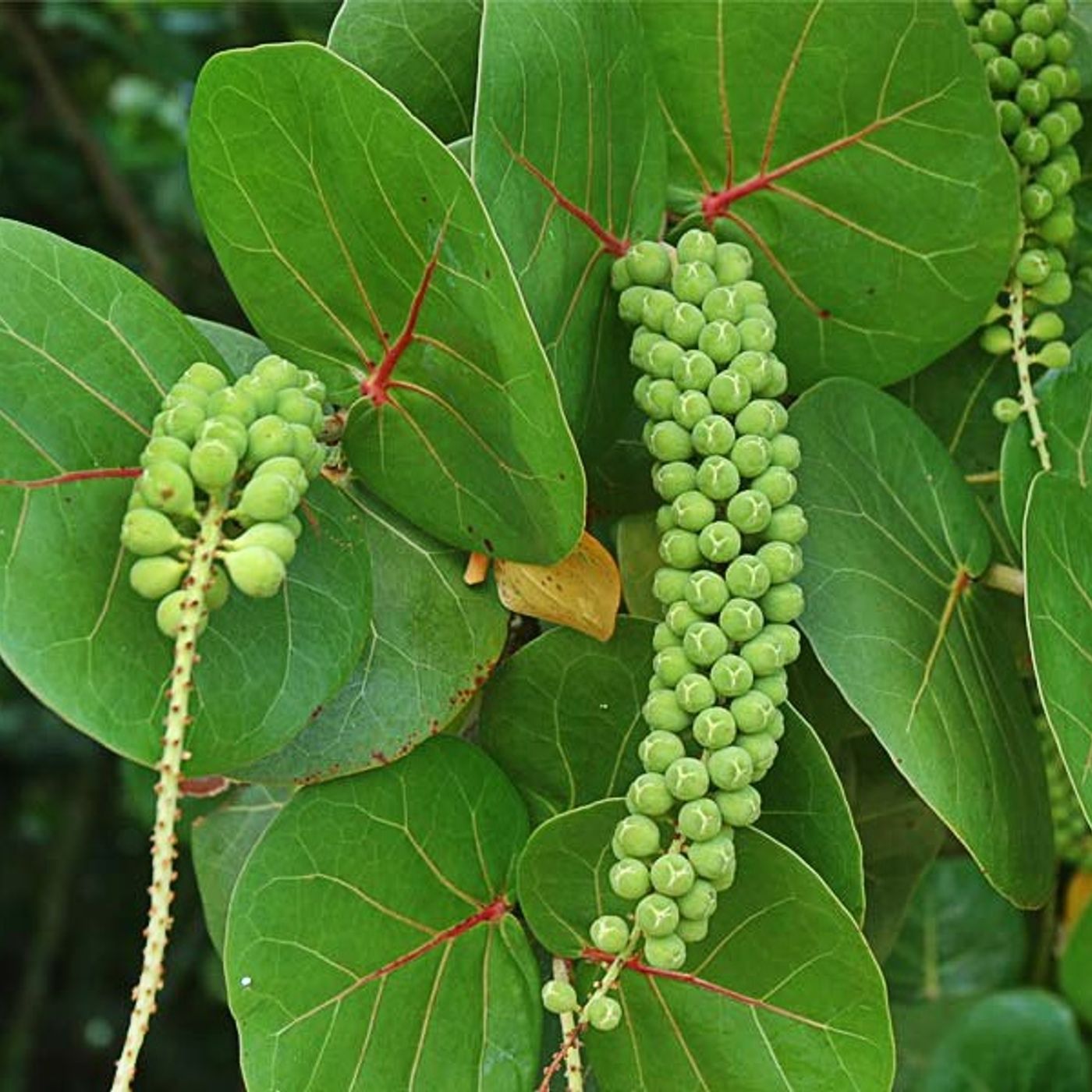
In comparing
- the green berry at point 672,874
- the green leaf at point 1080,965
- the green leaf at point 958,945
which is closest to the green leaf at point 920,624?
the green berry at point 672,874

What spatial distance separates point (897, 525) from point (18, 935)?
1.94 meters

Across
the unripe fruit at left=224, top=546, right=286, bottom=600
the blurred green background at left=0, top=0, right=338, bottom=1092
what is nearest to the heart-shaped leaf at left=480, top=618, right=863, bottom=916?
the unripe fruit at left=224, top=546, right=286, bottom=600

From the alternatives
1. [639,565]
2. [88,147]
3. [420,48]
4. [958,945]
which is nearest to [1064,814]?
[958,945]

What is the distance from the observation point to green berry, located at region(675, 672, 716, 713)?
1.91 feet

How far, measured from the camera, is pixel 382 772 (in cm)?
68

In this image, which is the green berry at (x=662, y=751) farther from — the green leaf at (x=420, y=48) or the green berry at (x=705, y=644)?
the green leaf at (x=420, y=48)

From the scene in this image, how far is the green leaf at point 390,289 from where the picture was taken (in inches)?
23.0

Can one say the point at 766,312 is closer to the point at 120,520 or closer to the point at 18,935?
the point at 120,520

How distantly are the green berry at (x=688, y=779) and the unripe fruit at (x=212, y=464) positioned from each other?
186 millimetres

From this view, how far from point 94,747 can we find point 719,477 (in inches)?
65.5

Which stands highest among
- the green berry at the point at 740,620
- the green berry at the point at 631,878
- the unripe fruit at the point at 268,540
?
the unripe fruit at the point at 268,540

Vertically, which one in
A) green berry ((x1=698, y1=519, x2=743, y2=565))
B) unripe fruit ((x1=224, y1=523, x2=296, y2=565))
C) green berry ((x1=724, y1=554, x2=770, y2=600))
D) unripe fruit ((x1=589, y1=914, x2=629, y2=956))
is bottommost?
unripe fruit ((x1=589, y1=914, x2=629, y2=956))

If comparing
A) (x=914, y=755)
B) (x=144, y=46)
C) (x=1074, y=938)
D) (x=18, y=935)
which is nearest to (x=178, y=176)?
(x=144, y=46)

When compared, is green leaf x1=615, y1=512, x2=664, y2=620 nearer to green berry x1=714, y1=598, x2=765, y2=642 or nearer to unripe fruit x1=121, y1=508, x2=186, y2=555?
green berry x1=714, y1=598, x2=765, y2=642
